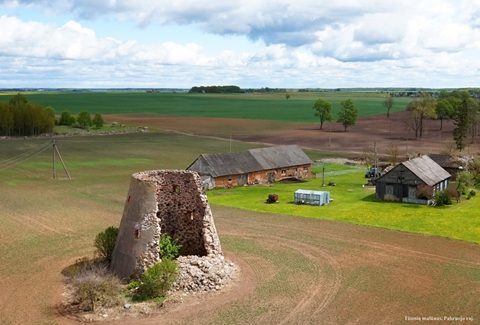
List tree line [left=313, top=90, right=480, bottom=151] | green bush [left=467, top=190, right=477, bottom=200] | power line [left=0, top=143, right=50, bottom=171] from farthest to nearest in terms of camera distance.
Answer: tree line [left=313, top=90, right=480, bottom=151] < power line [left=0, top=143, right=50, bottom=171] < green bush [left=467, top=190, right=477, bottom=200]

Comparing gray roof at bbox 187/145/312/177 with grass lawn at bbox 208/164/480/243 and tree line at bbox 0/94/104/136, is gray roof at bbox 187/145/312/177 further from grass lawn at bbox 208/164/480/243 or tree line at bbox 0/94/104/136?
tree line at bbox 0/94/104/136

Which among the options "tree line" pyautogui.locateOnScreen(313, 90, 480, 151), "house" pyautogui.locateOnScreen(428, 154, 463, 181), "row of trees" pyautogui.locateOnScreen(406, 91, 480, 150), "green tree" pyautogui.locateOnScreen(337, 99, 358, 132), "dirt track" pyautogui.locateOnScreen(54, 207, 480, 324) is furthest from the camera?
"green tree" pyautogui.locateOnScreen(337, 99, 358, 132)

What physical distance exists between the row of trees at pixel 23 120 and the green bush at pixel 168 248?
94.6 meters

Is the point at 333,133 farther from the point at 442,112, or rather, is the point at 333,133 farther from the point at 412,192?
the point at 412,192

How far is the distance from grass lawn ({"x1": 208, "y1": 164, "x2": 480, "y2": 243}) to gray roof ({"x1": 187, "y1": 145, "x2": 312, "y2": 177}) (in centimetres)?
259

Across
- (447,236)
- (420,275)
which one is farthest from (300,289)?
(447,236)

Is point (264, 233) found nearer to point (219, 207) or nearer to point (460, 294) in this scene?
point (219, 207)

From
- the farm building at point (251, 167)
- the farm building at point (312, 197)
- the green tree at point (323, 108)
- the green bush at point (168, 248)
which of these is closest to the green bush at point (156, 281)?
the green bush at point (168, 248)

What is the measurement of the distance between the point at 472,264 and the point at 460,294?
557 centimetres

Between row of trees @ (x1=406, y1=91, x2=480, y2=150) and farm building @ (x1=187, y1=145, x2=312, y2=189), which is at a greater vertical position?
row of trees @ (x1=406, y1=91, x2=480, y2=150)

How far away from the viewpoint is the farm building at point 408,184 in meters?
50.1

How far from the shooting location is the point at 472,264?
1230 inches

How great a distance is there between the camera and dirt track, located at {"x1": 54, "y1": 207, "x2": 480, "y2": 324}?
24.1 metres

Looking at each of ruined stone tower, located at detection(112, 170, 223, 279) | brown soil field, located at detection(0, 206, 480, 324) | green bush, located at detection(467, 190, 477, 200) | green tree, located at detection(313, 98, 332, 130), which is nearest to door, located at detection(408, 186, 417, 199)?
green bush, located at detection(467, 190, 477, 200)
